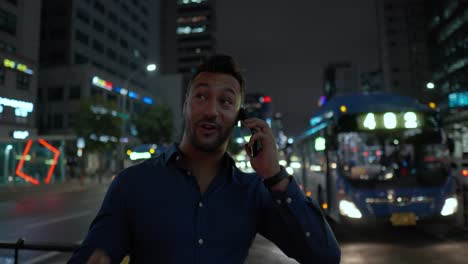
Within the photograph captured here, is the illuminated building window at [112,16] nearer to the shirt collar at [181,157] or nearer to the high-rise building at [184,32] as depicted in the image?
the high-rise building at [184,32]

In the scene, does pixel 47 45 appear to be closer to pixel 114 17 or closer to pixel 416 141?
pixel 114 17

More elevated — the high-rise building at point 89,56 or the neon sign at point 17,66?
the high-rise building at point 89,56

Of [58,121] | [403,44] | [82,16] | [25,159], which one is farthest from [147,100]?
[403,44]

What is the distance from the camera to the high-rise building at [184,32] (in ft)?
412

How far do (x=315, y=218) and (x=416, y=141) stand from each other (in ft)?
24.2

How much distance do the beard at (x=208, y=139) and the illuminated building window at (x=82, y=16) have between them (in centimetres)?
5835

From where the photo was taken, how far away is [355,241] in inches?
307

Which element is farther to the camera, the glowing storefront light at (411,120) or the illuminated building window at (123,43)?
the illuminated building window at (123,43)

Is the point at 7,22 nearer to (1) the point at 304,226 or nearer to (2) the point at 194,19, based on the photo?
(1) the point at 304,226

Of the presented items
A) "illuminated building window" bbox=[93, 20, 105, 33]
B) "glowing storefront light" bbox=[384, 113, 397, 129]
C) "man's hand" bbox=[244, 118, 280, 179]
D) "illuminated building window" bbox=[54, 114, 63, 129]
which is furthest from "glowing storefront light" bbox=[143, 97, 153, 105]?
"man's hand" bbox=[244, 118, 280, 179]

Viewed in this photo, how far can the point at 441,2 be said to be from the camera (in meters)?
59.8

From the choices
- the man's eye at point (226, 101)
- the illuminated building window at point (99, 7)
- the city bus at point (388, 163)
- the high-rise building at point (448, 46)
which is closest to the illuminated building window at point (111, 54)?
the illuminated building window at point (99, 7)

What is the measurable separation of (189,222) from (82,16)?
59.7m

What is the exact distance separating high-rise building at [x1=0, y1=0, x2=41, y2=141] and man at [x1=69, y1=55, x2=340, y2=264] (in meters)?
32.5
